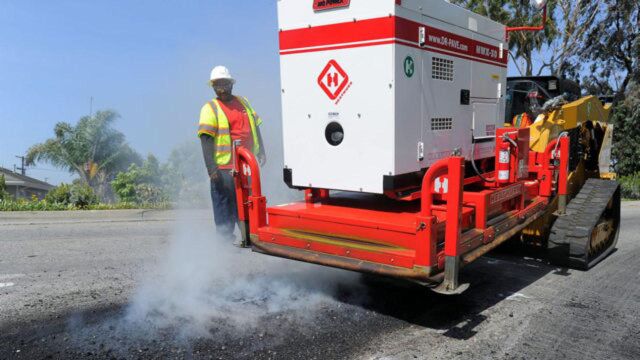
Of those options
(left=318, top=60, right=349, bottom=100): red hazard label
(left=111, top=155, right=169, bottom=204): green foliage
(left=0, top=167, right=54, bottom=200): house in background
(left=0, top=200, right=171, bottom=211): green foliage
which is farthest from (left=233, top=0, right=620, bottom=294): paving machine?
(left=0, top=167, right=54, bottom=200): house in background

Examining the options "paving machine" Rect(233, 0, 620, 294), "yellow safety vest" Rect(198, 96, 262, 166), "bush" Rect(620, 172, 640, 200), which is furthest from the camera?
"bush" Rect(620, 172, 640, 200)

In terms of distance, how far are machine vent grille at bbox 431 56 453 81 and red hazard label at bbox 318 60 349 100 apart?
0.76m

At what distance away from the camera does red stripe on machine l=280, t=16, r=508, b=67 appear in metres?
3.65

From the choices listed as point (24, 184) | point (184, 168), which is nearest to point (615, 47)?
point (184, 168)

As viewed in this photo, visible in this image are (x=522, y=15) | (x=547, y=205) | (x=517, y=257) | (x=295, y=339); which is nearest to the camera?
(x=295, y=339)

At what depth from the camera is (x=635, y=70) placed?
23.6 m

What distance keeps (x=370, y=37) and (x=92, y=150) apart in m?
21.6

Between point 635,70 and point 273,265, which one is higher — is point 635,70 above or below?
above

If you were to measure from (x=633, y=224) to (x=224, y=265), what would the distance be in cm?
758

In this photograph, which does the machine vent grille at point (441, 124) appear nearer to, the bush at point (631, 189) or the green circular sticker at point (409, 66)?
the green circular sticker at point (409, 66)

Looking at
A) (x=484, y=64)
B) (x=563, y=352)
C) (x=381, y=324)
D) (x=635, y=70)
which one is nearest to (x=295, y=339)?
(x=381, y=324)

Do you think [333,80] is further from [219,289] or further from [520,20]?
[520,20]

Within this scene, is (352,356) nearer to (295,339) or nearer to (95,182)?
(295,339)

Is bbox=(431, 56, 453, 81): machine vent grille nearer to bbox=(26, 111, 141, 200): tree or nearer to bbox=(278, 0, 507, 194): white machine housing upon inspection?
bbox=(278, 0, 507, 194): white machine housing
